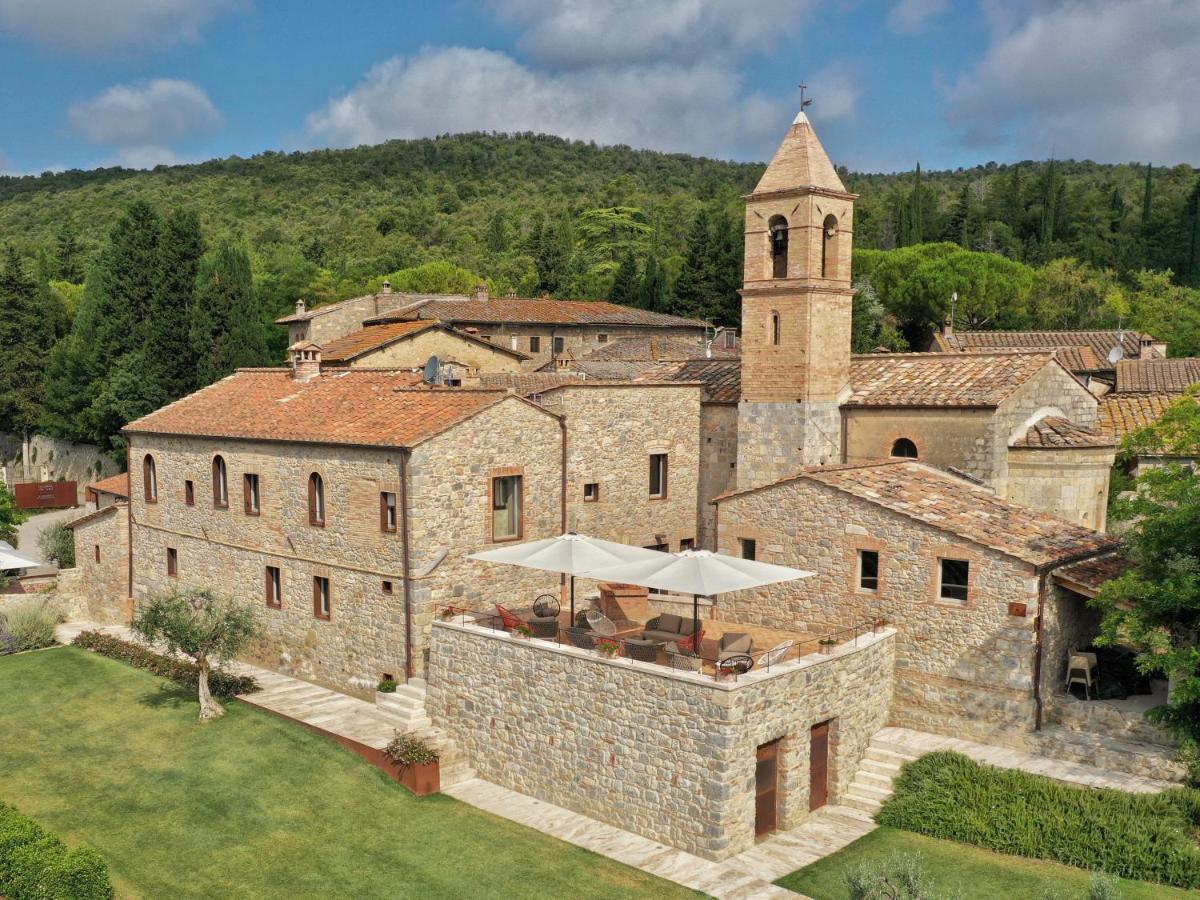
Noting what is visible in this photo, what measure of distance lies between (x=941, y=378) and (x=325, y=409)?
1485cm

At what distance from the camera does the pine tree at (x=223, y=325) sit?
152 ft

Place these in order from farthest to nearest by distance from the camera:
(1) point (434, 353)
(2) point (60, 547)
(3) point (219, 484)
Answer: (1) point (434, 353) < (2) point (60, 547) < (3) point (219, 484)

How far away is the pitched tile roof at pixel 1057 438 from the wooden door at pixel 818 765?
888cm

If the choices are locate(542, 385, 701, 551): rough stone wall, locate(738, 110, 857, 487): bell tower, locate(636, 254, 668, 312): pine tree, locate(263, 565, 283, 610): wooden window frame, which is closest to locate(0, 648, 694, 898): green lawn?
locate(263, 565, 283, 610): wooden window frame

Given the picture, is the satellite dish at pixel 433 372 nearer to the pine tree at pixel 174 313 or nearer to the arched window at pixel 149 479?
the arched window at pixel 149 479

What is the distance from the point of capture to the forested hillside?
4853 centimetres

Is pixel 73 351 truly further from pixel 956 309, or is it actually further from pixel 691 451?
pixel 956 309

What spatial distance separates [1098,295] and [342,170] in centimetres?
8765

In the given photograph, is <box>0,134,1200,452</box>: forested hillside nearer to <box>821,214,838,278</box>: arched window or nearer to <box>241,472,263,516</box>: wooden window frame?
<box>241,472,263,516</box>: wooden window frame

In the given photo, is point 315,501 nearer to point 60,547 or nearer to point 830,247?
point 830,247

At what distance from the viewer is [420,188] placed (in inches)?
4471

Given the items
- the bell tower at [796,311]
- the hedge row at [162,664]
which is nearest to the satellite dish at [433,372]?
the bell tower at [796,311]

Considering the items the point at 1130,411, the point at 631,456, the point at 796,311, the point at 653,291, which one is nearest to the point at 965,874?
the point at 631,456

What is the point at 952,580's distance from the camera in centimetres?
1827
